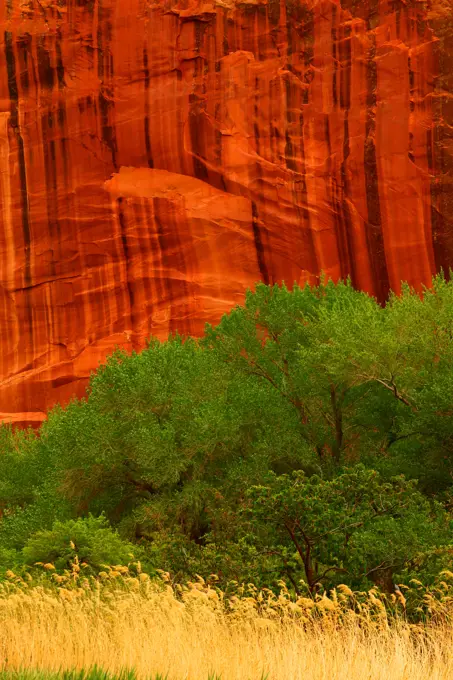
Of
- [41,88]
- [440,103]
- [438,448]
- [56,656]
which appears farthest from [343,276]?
[56,656]

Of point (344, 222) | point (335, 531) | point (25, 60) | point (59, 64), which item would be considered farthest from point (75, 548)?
point (25, 60)

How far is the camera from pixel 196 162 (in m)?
42.1

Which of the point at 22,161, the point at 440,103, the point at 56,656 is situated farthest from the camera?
the point at 22,161

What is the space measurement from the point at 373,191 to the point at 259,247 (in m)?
4.69

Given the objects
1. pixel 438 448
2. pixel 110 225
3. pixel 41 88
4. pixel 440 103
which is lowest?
pixel 438 448

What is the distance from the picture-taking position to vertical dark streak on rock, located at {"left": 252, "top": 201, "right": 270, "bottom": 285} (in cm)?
4131

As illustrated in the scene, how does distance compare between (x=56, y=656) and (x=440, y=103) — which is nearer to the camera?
(x=56, y=656)

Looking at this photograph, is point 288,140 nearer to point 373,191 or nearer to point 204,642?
point 373,191

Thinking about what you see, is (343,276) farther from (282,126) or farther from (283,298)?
(283,298)

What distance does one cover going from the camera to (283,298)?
2838cm

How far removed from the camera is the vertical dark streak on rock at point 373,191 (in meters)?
40.4

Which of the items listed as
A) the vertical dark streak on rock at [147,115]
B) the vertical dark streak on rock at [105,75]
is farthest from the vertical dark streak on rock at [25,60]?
the vertical dark streak on rock at [147,115]

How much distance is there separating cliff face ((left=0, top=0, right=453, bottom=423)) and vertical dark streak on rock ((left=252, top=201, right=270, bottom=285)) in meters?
0.08

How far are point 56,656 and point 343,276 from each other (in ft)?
106
